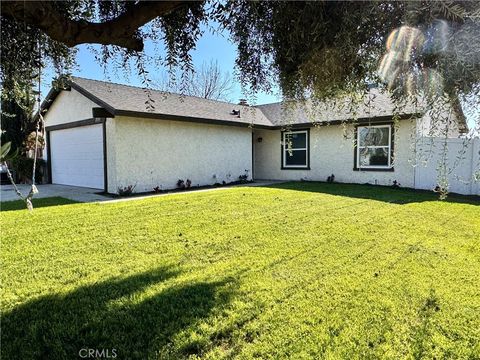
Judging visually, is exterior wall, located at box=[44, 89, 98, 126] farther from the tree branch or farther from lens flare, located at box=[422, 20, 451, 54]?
lens flare, located at box=[422, 20, 451, 54]

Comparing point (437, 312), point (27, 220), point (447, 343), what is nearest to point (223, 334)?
point (447, 343)

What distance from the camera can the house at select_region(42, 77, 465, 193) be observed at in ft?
36.7

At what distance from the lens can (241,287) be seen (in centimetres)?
373

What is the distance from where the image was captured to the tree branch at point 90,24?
1.81m

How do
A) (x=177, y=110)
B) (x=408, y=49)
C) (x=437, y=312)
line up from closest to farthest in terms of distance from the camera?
(x=408, y=49)
(x=437, y=312)
(x=177, y=110)

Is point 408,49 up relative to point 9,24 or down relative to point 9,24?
down

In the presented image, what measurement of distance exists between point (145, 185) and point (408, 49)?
1082 cm

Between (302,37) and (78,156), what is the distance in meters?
13.1

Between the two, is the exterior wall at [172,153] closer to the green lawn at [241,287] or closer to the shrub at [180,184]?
the shrub at [180,184]

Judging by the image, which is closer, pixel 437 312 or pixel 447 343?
pixel 447 343

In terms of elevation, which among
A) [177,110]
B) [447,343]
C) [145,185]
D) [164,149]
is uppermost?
[177,110]

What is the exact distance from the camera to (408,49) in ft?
6.11

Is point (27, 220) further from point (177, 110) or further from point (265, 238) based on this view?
point (177, 110)

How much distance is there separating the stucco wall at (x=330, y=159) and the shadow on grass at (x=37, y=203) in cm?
814
